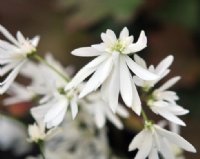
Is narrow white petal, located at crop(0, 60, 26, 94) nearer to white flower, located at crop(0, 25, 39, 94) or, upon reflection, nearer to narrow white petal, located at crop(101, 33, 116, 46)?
white flower, located at crop(0, 25, 39, 94)

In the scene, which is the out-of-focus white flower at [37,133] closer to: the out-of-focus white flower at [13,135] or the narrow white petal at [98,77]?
the narrow white petal at [98,77]

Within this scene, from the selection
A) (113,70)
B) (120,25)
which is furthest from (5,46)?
(120,25)

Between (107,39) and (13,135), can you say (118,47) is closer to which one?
(107,39)

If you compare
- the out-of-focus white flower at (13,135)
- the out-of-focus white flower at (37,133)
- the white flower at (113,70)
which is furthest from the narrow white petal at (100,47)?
the out-of-focus white flower at (13,135)

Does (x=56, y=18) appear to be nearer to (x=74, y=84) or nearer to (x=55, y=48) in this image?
(x=55, y=48)

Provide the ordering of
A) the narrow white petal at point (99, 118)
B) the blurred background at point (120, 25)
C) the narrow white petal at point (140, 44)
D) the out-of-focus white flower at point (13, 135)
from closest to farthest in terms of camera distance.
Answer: the narrow white petal at point (140, 44) < the narrow white petal at point (99, 118) < the out-of-focus white flower at point (13, 135) < the blurred background at point (120, 25)

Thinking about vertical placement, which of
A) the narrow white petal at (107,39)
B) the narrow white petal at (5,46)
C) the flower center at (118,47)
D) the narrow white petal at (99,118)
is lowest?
the narrow white petal at (99,118)

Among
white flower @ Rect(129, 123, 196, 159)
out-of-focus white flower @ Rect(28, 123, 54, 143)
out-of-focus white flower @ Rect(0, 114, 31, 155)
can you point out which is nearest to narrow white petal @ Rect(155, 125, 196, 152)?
white flower @ Rect(129, 123, 196, 159)
